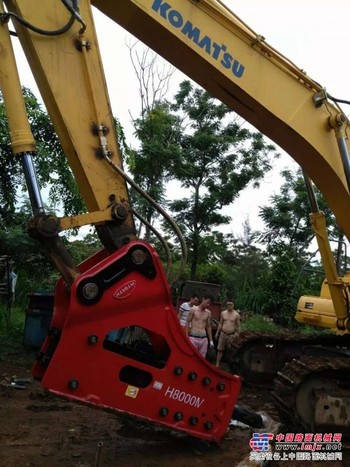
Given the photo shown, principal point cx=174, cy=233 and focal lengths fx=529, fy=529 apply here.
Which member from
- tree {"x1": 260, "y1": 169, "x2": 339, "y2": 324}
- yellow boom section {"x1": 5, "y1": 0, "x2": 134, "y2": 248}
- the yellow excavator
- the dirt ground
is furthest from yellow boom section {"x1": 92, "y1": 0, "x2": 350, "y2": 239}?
tree {"x1": 260, "y1": 169, "x2": 339, "y2": 324}

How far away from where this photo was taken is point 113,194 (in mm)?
4176

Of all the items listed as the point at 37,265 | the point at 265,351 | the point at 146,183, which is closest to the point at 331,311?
the point at 265,351

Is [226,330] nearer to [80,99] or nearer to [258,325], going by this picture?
[80,99]

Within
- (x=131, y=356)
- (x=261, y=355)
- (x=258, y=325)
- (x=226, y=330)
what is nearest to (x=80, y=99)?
(x=131, y=356)

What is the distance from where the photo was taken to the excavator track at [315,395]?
17.5ft

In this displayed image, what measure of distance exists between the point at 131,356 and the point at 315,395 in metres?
2.25

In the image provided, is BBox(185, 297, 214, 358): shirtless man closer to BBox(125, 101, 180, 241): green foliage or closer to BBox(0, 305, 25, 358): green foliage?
BBox(0, 305, 25, 358): green foliage

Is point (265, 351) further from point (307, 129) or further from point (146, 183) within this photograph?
point (146, 183)

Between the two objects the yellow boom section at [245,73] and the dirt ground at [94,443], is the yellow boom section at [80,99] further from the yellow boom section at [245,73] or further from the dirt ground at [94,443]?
the dirt ground at [94,443]

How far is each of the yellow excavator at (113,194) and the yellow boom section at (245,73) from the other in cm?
1

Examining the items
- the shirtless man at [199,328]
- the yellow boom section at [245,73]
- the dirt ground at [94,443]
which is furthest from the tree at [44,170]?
the yellow boom section at [245,73]

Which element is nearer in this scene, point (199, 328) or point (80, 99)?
point (80, 99)

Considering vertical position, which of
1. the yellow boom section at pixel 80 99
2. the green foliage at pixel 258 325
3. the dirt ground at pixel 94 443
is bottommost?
the dirt ground at pixel 94 443

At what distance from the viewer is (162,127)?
17.3 m
